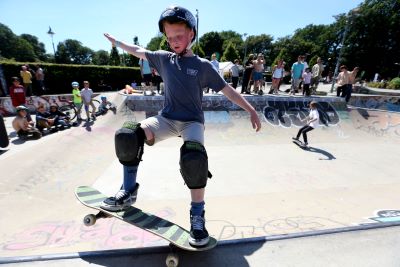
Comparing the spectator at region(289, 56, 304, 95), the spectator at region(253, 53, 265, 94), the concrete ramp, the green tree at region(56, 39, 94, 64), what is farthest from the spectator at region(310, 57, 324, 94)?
the green tree at region(56, 39, 94, 64)

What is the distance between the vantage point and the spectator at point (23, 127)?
25.5ft

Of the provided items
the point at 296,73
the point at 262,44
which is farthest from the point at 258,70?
the point at 262,44

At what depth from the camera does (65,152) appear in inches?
258

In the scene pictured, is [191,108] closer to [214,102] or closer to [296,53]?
[214,102]

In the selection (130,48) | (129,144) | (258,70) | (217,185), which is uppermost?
(130,48)

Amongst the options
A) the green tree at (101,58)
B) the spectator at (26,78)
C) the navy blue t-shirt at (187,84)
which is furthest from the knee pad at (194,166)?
the green tree at (101,58)

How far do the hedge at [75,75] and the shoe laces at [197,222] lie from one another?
20011 millimetres

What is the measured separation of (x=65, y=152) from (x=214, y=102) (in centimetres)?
687

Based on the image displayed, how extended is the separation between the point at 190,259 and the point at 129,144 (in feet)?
3.69

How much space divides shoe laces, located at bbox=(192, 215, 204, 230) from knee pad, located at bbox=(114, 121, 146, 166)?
746 mm

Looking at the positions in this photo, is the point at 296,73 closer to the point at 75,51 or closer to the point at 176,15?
the point at 176,15

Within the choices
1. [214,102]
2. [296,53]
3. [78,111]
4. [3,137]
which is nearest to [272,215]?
[3,137]

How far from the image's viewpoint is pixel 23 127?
7.78 meters

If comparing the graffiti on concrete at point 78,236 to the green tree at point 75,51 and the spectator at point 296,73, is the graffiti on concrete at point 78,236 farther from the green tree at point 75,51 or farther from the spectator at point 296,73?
the green tree at point 75,51
